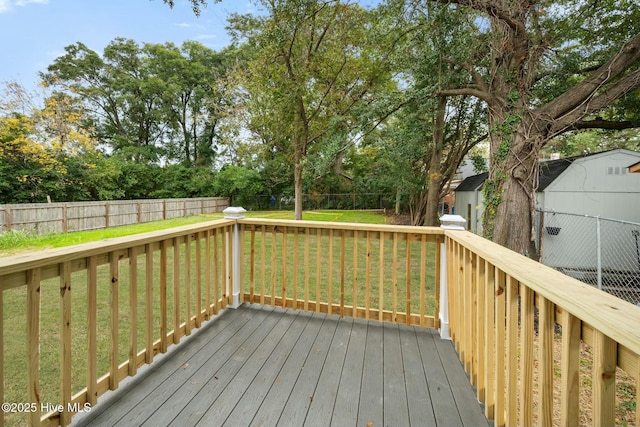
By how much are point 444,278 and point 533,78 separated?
3512 millimetres

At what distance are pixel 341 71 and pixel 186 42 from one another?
17377mm

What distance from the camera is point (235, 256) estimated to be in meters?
3.12

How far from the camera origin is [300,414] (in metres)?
1.66

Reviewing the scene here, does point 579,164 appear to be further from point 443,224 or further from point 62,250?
point 62,250

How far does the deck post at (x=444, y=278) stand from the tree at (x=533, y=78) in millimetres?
2130

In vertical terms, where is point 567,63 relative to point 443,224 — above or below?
above

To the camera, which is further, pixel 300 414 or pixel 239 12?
pixel 239 12

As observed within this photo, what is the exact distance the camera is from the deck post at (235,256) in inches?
121

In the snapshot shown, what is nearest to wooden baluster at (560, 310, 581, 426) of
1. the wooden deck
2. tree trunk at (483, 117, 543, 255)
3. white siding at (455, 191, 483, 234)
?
the wooden deck

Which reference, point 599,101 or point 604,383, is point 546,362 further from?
point 599,101

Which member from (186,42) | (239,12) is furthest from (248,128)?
(186,42)

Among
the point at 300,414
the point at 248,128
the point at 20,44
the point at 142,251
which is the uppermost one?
the point at 20,44

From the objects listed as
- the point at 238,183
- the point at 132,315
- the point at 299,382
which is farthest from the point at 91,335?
the point at 238,183

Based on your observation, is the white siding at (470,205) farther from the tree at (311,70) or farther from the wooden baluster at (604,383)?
the wooden baluster at (604,383)
